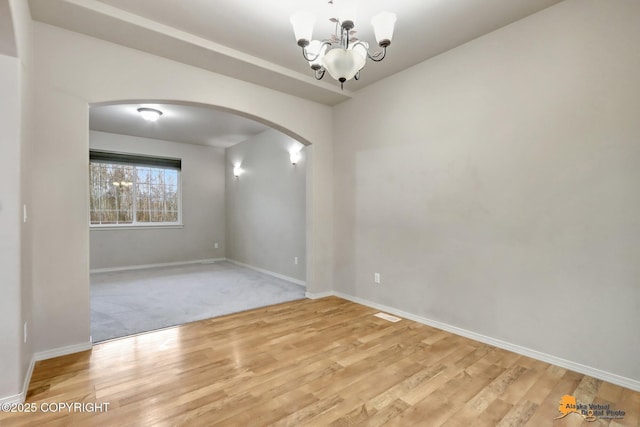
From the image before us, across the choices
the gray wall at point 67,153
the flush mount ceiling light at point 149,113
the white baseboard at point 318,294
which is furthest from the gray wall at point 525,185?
the flush mount ceiling light at point 149,113

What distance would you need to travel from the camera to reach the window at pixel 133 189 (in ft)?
20.7

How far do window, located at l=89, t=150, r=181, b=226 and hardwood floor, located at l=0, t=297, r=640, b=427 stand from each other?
458 centimetres

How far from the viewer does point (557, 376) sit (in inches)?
88.4

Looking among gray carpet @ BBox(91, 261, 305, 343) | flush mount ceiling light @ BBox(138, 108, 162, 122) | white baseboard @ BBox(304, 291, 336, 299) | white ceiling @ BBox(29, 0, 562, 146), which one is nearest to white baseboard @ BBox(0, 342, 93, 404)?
gray carpet @ BBox(91, 261, 305, 343)

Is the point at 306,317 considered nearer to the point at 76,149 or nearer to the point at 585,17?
the point at 76,149

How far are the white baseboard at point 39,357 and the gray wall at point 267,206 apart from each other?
312 cm

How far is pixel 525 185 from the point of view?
2566 mm

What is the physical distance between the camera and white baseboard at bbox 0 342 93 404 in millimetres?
1863

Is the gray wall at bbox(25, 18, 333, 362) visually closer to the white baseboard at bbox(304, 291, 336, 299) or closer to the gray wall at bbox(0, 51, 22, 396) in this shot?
the gray wall at bbox(0, 51, 22, 396)

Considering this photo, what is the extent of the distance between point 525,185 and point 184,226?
22.4 ft

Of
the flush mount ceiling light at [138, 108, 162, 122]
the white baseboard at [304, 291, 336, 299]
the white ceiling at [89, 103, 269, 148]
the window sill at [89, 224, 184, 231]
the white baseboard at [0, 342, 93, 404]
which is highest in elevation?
the white ceiling at [89, 103, 269, 148]

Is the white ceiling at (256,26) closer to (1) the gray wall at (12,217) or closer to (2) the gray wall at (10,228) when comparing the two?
(1) the gray wall at (12,217)

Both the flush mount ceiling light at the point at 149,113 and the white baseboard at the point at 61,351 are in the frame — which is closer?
the white baseboard at the point at 61,351

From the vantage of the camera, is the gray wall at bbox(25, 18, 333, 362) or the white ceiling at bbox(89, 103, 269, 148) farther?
the white ceiling at bbox(89, 103, 269, 148)
